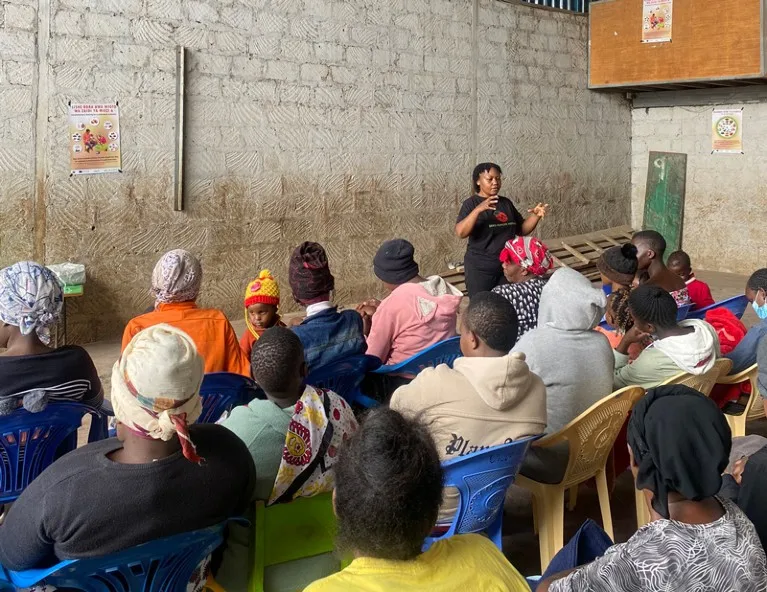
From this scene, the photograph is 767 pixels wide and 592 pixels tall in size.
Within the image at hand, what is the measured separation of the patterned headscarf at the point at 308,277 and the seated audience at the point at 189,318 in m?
0.33

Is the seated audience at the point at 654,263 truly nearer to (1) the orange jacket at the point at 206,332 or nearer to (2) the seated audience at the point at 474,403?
(2) the seated audience at the point at 474,403

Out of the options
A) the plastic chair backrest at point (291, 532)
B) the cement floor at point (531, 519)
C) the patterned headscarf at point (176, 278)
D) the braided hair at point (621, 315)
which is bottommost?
the cement floor at point (531, 519)

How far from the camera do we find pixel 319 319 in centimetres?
317

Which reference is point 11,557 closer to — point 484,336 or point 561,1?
point 484,336

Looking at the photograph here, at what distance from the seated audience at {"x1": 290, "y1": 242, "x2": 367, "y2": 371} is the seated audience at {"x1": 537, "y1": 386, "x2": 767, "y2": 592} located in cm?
154

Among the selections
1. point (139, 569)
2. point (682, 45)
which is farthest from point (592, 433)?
point (682, 45)

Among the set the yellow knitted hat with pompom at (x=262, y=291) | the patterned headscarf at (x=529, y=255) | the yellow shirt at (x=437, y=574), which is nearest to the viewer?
the yellow shirt at (x=437, y=574)

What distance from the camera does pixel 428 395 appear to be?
93.6 inches

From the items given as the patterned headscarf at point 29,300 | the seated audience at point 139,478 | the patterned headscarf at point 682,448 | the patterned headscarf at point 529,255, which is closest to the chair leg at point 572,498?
the patterned headscarf at point 529,255

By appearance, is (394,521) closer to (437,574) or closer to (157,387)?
(437,574)

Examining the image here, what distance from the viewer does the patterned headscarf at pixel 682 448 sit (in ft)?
5.30

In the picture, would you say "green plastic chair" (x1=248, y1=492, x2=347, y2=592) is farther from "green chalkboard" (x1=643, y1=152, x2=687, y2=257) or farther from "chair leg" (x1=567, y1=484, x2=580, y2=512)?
"green chalkboard" (x1=643, y1=152, x2=687, y2=257)

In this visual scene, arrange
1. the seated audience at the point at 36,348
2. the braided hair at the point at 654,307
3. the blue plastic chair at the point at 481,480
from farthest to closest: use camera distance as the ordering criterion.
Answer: the braided hair at the point at 654,307 < the seated audience at the point at 36,348 < the blue plastic chair at the point at 481,480

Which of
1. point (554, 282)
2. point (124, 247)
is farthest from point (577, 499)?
point (124, 247)
